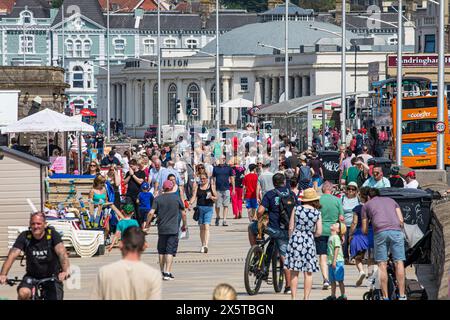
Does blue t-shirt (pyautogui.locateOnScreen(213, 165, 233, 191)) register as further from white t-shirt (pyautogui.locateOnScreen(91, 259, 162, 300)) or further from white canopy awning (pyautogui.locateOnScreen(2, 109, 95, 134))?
white t-shirt (pyautogui.locateOnScreen(91, 259, 162, 300))

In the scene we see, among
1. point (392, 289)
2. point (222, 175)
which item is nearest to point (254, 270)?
point (392, 289)

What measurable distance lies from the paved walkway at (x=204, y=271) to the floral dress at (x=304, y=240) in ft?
2.93

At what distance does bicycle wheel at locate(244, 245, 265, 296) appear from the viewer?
71.0 ft

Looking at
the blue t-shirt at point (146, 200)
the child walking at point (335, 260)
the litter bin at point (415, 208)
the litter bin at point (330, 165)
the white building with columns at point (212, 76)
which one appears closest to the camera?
the child walking at point (335, 260)

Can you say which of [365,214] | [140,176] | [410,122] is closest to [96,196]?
[140,176]

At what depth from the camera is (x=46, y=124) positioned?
3747cm

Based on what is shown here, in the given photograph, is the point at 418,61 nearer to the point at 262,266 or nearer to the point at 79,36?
the point at 262,266

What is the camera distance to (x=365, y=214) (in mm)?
20609

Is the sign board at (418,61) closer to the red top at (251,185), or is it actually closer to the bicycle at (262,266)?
the red top at (251,185)

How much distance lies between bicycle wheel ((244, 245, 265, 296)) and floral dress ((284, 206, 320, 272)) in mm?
1287

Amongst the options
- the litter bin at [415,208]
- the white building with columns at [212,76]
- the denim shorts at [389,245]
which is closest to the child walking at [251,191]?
the litter bin at [415,208]

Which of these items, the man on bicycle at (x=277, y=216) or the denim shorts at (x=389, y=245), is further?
the man on bicycle at (x=277, y=216)

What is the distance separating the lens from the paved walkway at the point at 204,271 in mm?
21938
